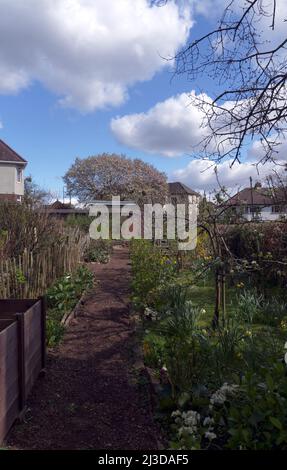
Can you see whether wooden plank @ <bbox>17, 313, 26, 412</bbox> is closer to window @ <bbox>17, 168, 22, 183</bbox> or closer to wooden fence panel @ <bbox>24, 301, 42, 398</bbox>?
wooden fence panel @ <bbox>24, 301, 42, 398</bbox>

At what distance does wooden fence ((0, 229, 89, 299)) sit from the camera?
6800mm

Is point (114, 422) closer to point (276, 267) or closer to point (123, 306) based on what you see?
point (123, 306)

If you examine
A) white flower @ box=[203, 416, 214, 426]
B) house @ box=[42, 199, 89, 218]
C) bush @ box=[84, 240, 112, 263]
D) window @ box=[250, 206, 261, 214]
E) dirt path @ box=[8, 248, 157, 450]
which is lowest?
dirt path @ box=[8, 248, 157, 450]

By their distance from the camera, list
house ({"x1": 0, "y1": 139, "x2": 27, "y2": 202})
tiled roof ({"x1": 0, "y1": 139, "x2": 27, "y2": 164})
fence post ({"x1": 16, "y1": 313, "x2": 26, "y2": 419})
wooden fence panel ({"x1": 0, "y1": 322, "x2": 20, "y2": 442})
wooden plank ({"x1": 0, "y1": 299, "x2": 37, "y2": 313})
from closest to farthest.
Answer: wooden fence panel ({"x1": 0, "y1": 322, "x2": 20, "y2": 442})
fence post ({"x1": 16, "y1": 313, "x2": 26, "y2": 419})
wooden plank ({"x1": 0, "y1": 299, "x2": 37, "y2": 313})
house ({"x1": 0, "y1": 139, "x2": 27, "y2": 202})
tiled roof ({"x1": 0, "y1": 139, "x2": 27, "y2": 164})

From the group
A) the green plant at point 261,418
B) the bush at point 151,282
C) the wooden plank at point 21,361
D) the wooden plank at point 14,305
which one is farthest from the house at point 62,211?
the green plant at point 261,418

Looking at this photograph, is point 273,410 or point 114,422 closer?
point 273,410

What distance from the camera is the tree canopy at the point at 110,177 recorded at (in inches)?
1558

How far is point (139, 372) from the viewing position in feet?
14.5

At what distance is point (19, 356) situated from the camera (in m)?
3.31

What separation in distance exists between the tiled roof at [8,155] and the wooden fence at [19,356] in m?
23.3

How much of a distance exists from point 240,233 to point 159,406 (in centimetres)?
657

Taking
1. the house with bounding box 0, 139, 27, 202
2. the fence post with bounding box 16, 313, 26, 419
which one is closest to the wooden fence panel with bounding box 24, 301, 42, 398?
the fence post with bounding box 16, 313, 26, 419

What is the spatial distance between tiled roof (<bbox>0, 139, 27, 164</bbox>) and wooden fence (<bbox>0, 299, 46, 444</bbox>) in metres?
23.3

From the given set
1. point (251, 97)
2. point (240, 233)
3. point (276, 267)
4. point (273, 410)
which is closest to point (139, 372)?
point (273, 410)
